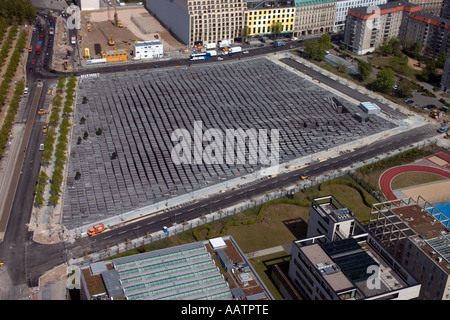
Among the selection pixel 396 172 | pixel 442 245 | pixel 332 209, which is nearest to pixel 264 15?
pixel 396 172

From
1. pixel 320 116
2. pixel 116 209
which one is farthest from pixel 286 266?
pixel 320 116

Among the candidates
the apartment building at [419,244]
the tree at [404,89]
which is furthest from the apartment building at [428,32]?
the apartment building at [419,244]

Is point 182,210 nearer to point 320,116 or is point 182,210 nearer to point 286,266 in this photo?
point 286,266

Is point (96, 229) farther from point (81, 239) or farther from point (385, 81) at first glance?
point (385, 81)

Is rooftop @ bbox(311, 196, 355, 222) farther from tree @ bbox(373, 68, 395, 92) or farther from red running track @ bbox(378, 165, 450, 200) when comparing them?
tree @ bbox(373, 68, 395, 92)

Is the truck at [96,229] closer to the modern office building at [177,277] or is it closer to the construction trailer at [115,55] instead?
the modern office building at [177,277]

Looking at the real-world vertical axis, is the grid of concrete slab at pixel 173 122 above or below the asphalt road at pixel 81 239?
above

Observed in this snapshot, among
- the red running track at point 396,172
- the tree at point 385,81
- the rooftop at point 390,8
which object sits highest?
the rooftop at point 390,8
